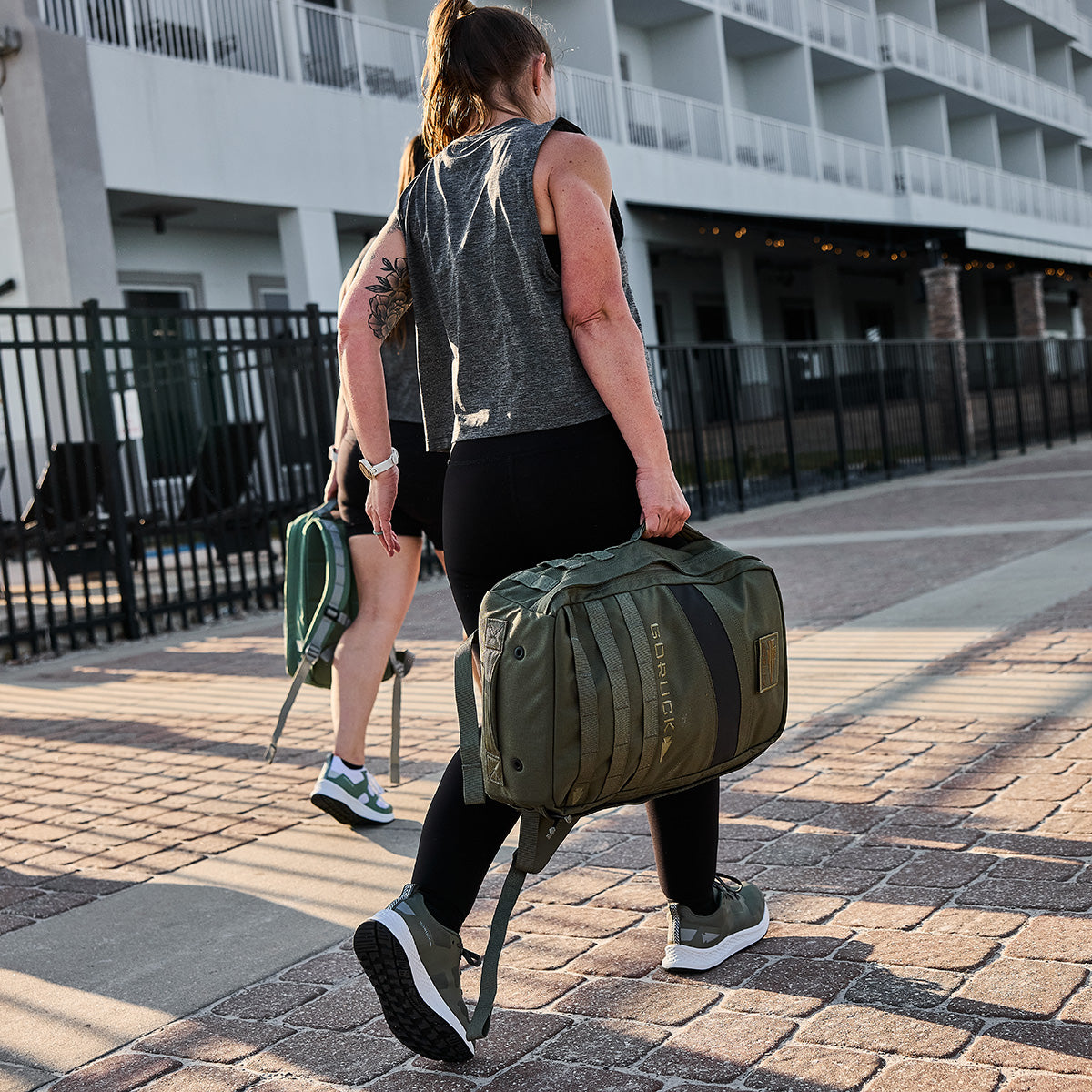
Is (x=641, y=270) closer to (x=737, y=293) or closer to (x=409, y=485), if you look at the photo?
(x=737, y=293)

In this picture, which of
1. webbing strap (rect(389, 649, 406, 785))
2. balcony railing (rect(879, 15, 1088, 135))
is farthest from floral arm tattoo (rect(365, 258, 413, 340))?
balcony railing (rect(879, 15, 1088, 135))

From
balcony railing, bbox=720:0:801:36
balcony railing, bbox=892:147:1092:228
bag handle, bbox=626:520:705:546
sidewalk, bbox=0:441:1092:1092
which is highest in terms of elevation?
balcony railing, bbox=720:0:801:36

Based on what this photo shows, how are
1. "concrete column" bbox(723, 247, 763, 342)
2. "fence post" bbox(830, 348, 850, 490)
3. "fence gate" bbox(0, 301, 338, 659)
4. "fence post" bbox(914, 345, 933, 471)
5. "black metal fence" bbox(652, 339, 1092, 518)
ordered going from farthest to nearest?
"concrete column" bbox(723, 247, 763, 342) → "fence post" bbox(914, 345, 933, 471) → "fence post" bbox(830, 348, 850, 490) → "black metal fence" bbox(652, 339, 1092, 518) → "fence gate" bbox(0, 301, 338, 659)

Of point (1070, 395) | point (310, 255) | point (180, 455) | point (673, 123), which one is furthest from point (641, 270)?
point (180, 455)

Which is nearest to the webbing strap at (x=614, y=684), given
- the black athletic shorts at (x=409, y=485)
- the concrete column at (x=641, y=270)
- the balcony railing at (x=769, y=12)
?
the black athletic shorts at (x=409, y=485)

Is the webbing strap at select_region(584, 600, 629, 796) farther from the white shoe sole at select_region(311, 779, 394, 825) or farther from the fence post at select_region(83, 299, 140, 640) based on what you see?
the fence post at select_region(83, 299, 140, 640)

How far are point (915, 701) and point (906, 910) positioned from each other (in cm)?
220

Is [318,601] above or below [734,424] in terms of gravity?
below

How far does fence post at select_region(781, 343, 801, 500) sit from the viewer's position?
56.2ft

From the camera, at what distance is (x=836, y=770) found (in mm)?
4234

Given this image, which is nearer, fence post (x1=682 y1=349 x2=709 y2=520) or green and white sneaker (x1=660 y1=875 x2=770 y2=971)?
green and white sneaker (x1=660 y1=875 x2=770 y2=971)

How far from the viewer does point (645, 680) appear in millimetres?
2277

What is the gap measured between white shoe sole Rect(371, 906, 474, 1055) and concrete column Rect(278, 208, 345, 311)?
1415 cm

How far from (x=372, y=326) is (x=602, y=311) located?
1.85 ft
